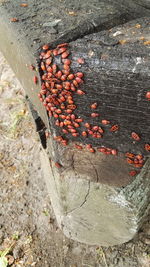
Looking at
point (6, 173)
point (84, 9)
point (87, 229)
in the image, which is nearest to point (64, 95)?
point (84, 9)

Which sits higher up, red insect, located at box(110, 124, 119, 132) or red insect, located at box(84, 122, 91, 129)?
red insect, located at box(84, 122, 91, 129)

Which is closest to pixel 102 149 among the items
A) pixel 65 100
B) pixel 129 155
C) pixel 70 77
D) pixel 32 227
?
pixel 129 155

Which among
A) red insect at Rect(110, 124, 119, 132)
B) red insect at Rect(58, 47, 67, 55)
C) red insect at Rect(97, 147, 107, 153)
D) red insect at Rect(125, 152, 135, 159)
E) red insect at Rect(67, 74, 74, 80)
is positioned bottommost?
red insect at Rect(125, 152, 135, 159)

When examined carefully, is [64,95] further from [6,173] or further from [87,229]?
[6,173]

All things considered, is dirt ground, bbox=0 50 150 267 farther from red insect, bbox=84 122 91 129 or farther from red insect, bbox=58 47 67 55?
red insect, bbox=58 47 67 55

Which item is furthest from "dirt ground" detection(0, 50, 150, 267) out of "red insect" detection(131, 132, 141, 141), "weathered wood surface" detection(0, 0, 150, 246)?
"red insect" detection(131, 132, 141, 141)

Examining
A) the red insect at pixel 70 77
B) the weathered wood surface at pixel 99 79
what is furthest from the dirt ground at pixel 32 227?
the red insect at pixel 70 77

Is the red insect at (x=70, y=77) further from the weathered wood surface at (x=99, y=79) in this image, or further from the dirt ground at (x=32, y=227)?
the dirt ground at (x=32, y=227)
